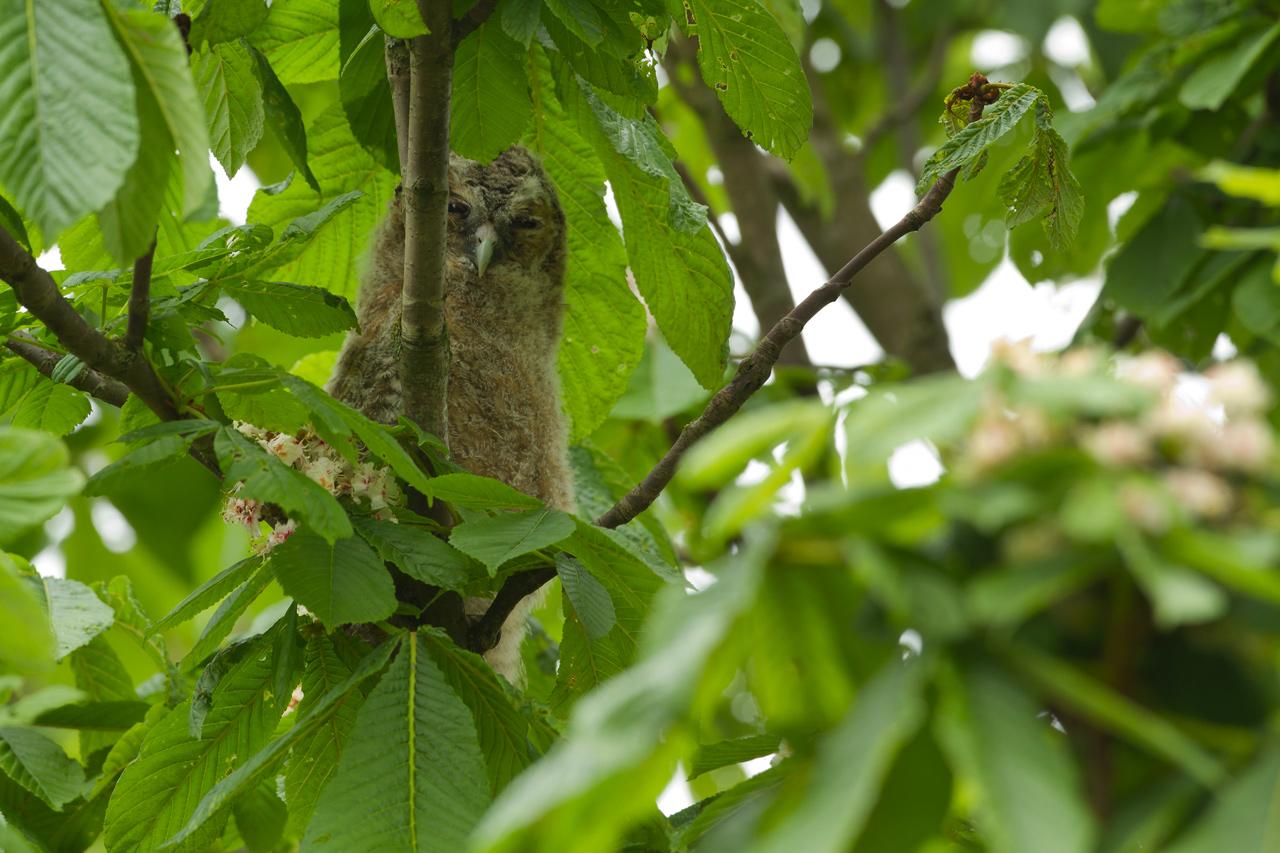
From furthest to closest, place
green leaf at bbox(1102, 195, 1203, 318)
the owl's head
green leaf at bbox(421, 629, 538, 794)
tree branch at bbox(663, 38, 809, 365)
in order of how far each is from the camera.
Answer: tree branch at bbox(663, 38, 809, 365), the owl's head, green leaf at bbox(1102, 195, 1203, 318), green leaf at bbox(421, 629, 538, 794)

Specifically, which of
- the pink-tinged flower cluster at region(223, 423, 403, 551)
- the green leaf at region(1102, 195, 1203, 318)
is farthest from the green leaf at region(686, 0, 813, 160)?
the green leaf at region(1102, 195, 1203, 318)

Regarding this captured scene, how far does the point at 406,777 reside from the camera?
177 cm

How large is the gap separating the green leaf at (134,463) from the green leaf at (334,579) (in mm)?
228

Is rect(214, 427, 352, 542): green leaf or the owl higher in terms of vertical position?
rect(214, 427, 352, 542): green leaf

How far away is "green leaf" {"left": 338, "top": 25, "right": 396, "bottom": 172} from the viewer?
2.40 meters

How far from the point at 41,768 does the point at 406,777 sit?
2.62ft

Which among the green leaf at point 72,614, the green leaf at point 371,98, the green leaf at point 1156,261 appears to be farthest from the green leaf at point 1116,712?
the green leaf at point 1156,261

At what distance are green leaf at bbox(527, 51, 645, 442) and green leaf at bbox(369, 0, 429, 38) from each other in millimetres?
962

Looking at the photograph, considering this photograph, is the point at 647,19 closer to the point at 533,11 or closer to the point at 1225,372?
the point at 533,11

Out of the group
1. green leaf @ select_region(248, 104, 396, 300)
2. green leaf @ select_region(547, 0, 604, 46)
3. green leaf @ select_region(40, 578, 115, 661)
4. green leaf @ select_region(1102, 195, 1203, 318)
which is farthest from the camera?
green leaf @ select_region(1102, 195, 1203, 318)

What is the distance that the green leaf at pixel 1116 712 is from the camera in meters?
0.78

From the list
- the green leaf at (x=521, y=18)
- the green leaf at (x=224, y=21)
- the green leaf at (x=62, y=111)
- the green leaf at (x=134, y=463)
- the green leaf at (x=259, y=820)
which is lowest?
the green leaf at (x=259, y=820)

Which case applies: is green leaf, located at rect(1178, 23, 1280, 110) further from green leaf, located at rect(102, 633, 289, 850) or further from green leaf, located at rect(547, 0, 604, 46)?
green leaf, located at rect(102, 633, 289, 850)

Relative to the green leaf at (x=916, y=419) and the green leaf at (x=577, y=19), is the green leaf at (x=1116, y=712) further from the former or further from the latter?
the green leaf at (x=577, y=19)
